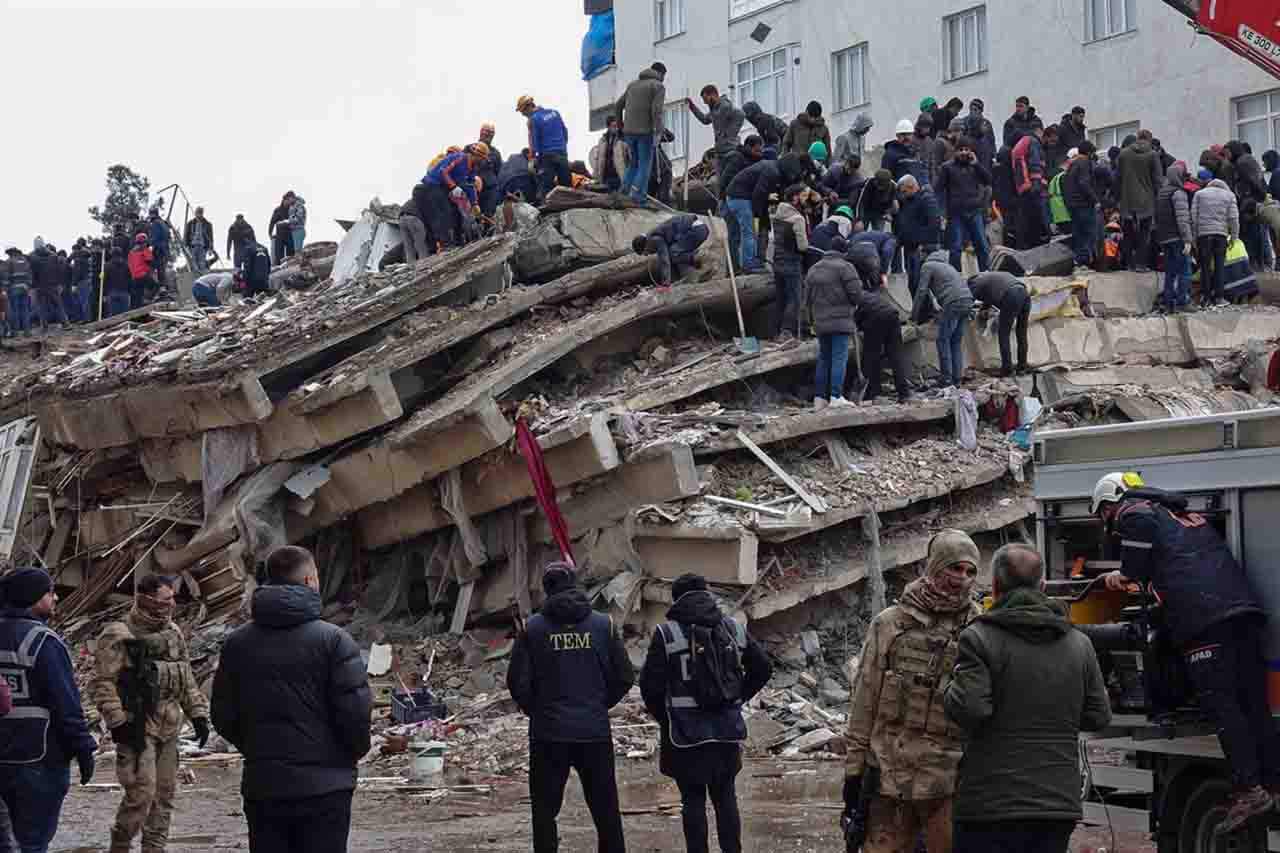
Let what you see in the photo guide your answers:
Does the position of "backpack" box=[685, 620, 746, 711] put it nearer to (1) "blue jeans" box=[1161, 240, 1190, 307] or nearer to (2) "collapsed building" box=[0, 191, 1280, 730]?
(2) "collapsed building" box=[0, 191, 1280, 730]

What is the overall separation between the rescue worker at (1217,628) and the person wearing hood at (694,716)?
6.39 ft

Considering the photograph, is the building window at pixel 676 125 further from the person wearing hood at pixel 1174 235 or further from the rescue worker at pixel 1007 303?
the rescue worker at pixel 1007 303

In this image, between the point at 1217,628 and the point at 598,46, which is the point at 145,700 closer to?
the point at 1217,628

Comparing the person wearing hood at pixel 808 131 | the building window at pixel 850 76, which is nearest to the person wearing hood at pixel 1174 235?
the person wearing hood at pixel 808 131

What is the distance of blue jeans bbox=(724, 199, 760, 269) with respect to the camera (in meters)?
19.1

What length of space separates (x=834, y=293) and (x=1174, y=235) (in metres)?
5.58

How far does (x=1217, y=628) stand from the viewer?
296 inches

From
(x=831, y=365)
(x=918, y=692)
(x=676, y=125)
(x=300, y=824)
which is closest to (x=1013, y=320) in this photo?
(x=831, y=365)

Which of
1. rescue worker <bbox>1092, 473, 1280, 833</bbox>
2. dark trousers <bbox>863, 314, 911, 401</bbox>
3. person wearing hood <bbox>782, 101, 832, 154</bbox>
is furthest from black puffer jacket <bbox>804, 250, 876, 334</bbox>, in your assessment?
rescue worker <bbox>1092, 473, 1280, 833</bbox>

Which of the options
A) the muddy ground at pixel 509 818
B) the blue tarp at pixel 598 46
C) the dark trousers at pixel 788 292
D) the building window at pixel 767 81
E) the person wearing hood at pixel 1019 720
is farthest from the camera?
the blue tarp at pixel 598 46

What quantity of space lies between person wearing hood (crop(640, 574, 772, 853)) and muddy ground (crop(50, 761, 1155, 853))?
1.54 m

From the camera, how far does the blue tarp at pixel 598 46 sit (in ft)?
145

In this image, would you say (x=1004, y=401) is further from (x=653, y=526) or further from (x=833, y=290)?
(x=653, y=526)

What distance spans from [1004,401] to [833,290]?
2286mm
